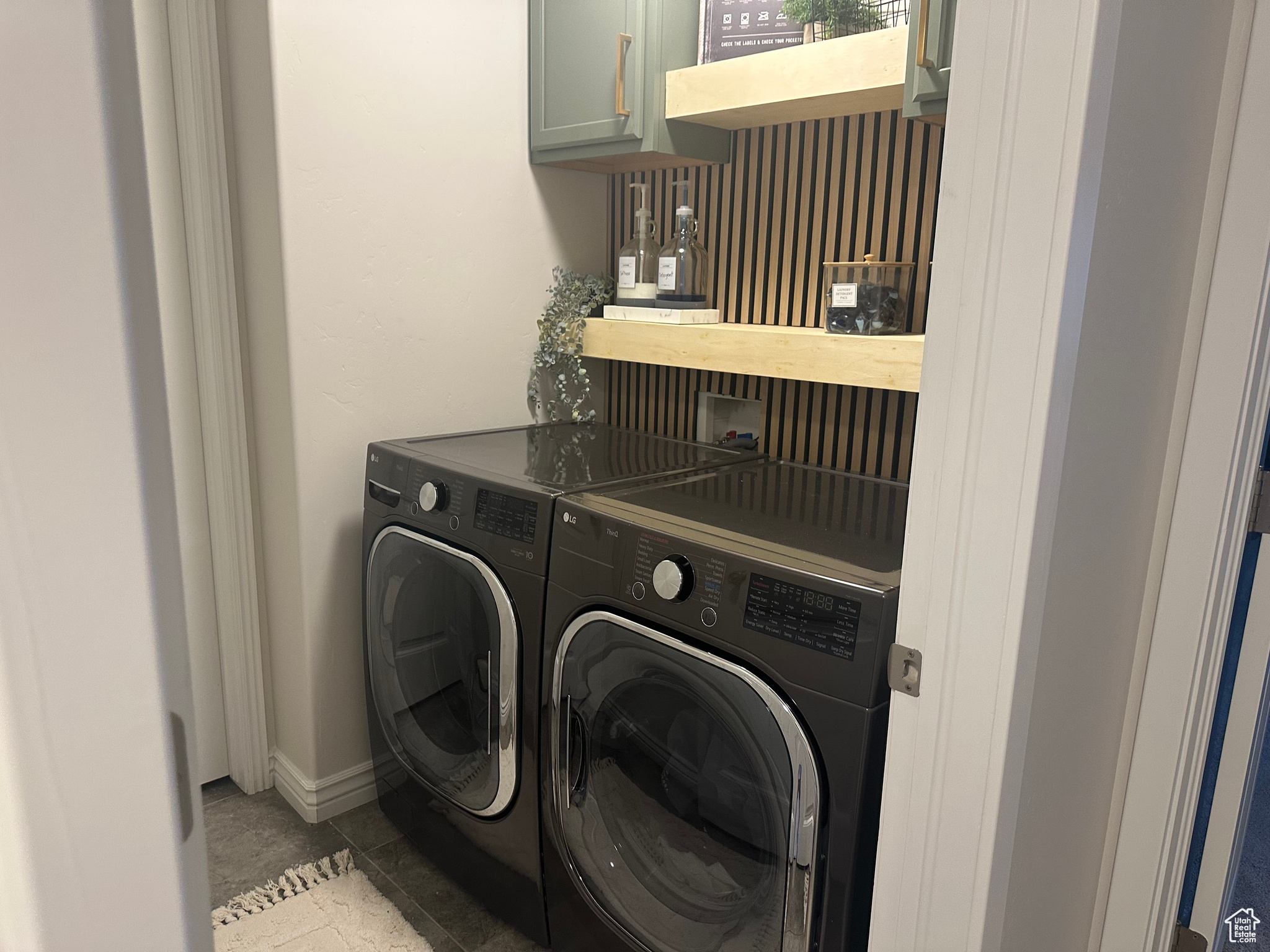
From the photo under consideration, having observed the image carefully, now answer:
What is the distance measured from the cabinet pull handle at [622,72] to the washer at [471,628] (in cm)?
80

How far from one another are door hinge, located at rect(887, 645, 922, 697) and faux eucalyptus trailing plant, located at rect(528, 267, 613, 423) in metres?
1.54

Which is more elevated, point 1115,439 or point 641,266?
point 641,266

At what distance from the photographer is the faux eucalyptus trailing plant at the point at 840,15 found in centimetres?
174

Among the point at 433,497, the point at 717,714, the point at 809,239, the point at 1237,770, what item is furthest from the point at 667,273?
the point at 1237,770

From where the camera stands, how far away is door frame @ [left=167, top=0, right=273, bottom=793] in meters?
2.00

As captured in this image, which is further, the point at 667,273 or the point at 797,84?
the point at 667,273

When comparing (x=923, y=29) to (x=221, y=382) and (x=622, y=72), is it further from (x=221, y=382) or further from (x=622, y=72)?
(x=221, y=382)

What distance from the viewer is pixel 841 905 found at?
3.87 ft

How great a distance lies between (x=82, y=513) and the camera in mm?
245

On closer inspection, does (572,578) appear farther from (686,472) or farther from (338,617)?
(338,617)

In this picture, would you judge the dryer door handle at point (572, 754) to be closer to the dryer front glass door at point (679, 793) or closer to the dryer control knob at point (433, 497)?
the dryer front glass door at point (679, 793)

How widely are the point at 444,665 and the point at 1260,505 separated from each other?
1.50 metres

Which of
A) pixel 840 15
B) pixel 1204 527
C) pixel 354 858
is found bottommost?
pixel 354 858

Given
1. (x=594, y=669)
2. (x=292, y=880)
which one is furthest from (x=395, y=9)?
(x=292, y=880)
